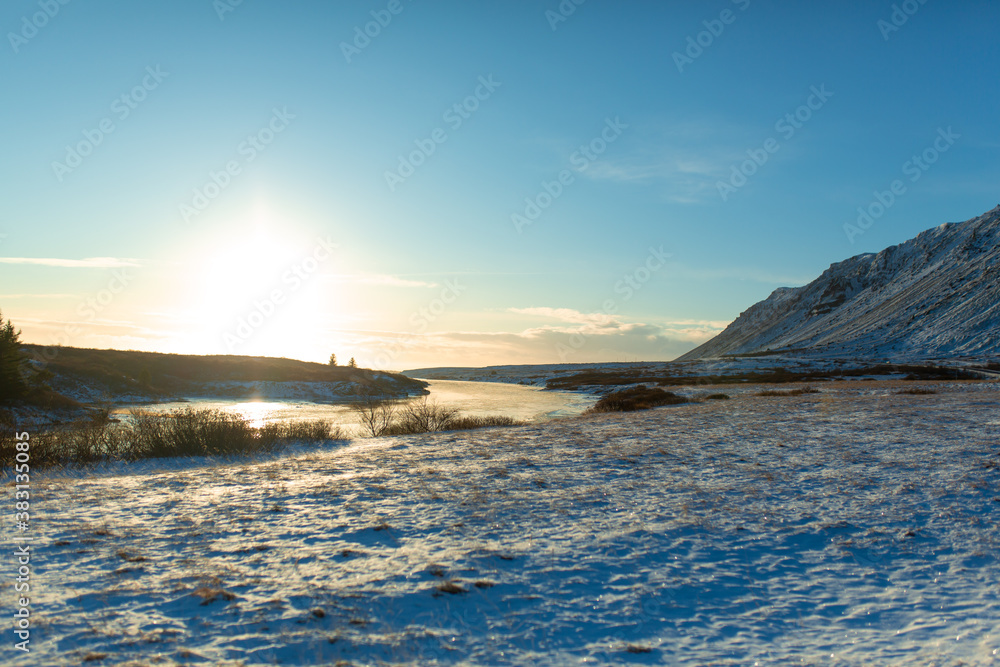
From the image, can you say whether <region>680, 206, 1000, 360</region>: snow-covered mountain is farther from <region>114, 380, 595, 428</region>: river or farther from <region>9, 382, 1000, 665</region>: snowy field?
<region>9, 382, 1000, 665</region>: snowy field

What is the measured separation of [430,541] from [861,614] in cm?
550

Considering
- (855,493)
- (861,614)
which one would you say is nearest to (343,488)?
(861,614)

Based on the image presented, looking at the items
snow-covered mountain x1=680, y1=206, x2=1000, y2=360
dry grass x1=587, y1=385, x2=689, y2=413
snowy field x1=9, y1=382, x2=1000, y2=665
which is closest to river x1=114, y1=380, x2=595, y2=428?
dry grass x1=587, y1=385, x2=689, y2=413

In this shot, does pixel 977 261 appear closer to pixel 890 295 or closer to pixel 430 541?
pixel 890 295

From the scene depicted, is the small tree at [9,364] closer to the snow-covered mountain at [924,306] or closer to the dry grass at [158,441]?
the dry grass at [158,441]

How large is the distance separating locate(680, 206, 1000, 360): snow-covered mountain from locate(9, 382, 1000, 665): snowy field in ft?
436

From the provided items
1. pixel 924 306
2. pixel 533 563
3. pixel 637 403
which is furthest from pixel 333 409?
pixel 924 306

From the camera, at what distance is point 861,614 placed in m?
6.02

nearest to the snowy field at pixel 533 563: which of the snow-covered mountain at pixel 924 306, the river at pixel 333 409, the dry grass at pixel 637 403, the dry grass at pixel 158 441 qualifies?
the dry grass at pixel 158 441

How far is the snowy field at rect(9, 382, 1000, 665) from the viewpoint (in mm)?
5383

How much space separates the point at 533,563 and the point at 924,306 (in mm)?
177749

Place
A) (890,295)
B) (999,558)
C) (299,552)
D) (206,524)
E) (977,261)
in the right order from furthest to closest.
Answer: (890,295) → (977,261) → (206,524) → (299,552) → (999,558)

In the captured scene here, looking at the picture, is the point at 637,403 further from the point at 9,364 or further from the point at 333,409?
the point at 9,364

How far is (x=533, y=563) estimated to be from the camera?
730cm
